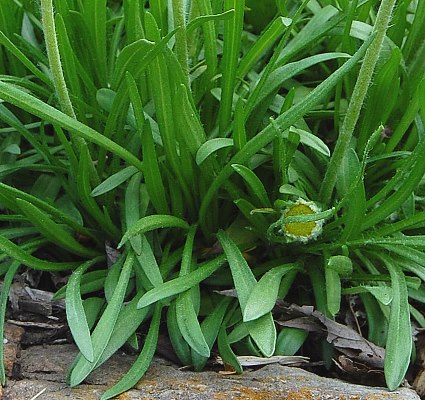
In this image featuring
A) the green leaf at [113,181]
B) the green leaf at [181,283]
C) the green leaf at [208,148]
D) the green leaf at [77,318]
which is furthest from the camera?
the green leaf at [113,181]

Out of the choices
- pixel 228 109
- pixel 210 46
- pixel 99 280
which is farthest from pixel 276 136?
pixel 99 280

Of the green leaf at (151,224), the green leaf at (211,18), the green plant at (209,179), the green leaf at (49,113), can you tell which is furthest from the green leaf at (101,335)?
the green leaf at (211,18)

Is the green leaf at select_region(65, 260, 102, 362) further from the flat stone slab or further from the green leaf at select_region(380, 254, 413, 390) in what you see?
the green leaf at select_region(380, 254, 413, 390)

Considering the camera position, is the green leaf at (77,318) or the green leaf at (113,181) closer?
the green leaf at (77,318)

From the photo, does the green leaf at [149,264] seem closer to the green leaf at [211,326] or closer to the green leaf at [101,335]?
the green leaf at [101,335]

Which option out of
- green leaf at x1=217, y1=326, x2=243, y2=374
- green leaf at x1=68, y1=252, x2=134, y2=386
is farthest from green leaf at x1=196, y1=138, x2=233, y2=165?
green leaf at x1=217, y1=326, x2=243, y2=374

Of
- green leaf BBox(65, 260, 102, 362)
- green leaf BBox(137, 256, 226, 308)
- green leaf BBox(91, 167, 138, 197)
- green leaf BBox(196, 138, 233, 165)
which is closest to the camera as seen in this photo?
green leaf BBox(65, 260, 102, 362)

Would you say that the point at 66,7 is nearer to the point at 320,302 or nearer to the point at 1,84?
the point at 1,84
